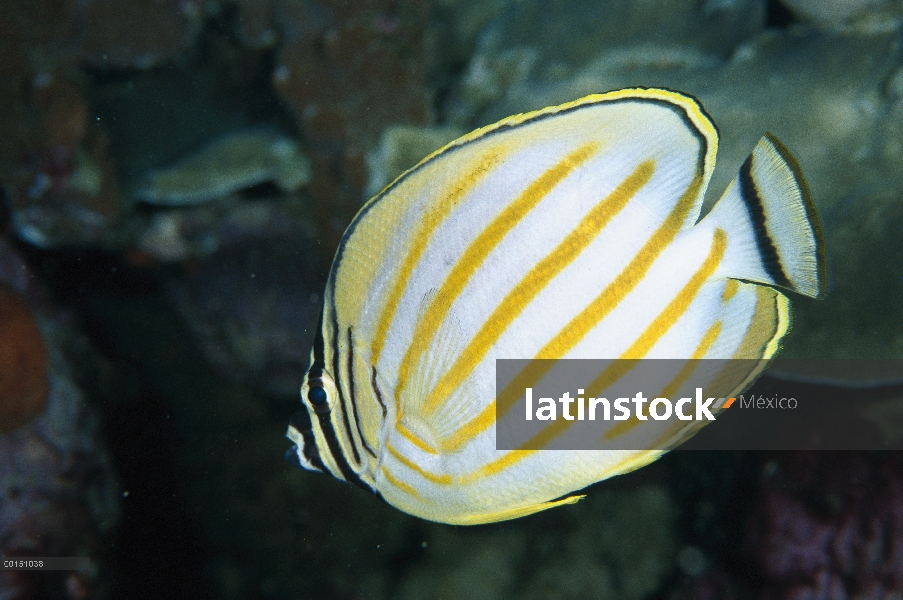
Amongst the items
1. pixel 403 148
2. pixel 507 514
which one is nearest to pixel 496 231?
pixel 507 514

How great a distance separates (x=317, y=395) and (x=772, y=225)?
948mm

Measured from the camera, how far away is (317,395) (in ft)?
3.77

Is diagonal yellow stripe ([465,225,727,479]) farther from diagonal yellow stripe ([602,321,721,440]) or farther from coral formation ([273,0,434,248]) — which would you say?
coral formation ([273,0,434,248])

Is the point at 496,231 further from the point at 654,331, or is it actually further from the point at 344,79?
the point at 344,79

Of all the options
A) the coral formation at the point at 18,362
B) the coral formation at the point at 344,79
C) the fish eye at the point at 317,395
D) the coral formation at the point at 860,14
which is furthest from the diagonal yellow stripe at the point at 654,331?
the coral formation at the point at 18,362

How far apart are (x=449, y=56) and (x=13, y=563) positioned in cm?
366

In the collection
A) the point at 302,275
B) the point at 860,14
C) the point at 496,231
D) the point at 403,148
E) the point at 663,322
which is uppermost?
the point at 860,14

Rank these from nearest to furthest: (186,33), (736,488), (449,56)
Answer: (736,488) → (186,33) → (449,56)

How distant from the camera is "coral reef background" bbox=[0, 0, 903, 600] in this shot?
2.39 m

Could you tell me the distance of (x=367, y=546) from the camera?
315cm

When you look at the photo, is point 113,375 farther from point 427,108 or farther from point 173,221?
point 427,108

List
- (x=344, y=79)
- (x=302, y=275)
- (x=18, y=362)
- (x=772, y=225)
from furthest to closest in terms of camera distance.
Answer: (x=302, y=275) → (x=344, y=79) → (x=18, y=362) → (x=772, y=225)

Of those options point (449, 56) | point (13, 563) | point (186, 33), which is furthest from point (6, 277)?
point (449, 56)
